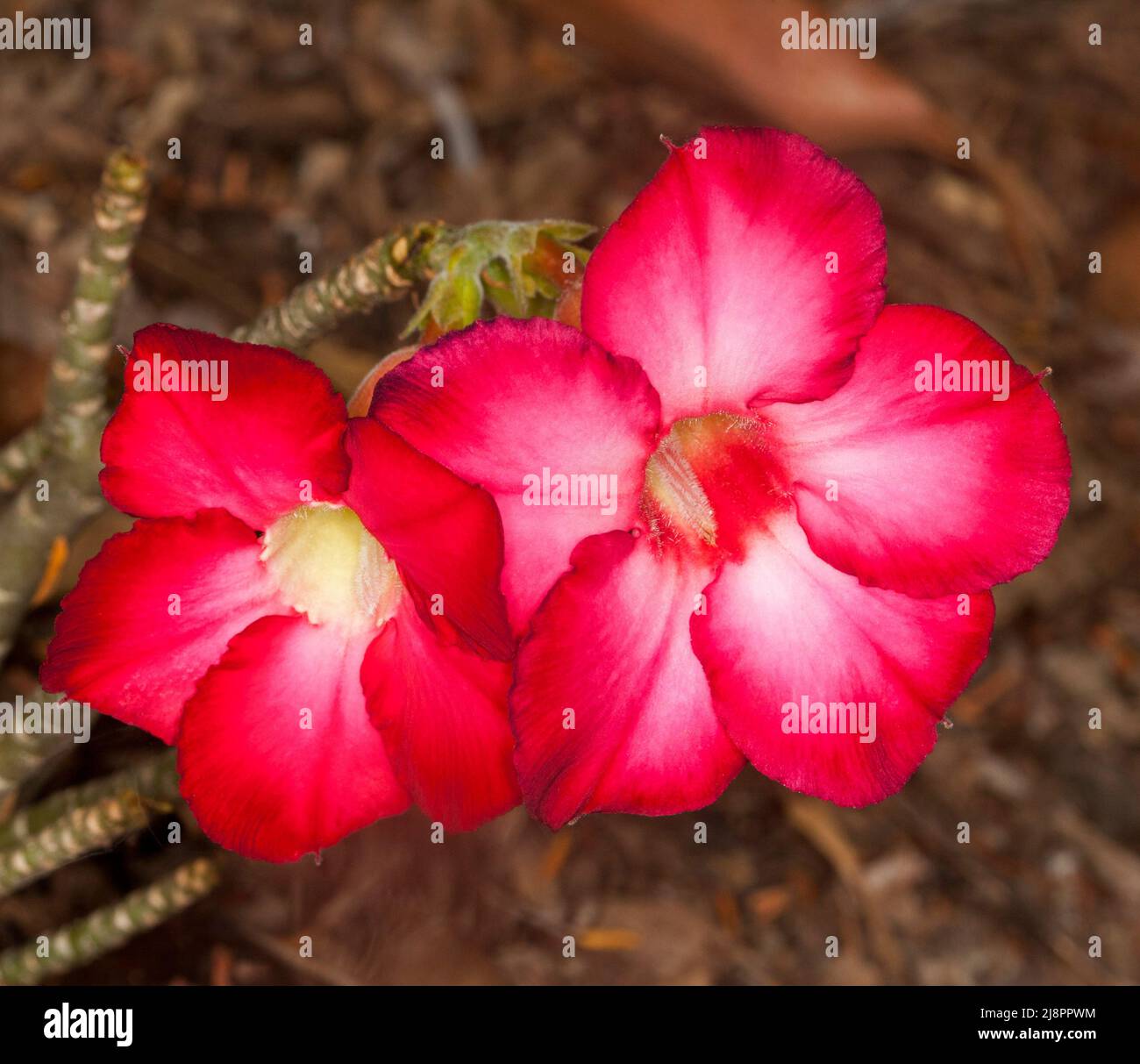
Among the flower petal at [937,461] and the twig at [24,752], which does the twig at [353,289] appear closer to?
the flower petal at [937,461]

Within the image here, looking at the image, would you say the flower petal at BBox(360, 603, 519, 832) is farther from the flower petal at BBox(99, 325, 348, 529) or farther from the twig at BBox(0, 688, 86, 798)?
the twig at BBox(0, 688, 86, 798)

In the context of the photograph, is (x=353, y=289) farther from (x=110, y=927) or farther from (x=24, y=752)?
(x=110, y=927)

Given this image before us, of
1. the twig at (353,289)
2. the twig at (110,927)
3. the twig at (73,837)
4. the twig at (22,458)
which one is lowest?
the twig at (110,927)

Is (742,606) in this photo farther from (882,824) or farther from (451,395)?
(882,824)

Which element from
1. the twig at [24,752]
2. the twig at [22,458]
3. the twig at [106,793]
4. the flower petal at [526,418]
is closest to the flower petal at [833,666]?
the flower petal at [526,418]

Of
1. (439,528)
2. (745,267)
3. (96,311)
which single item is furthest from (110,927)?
(745,267)
